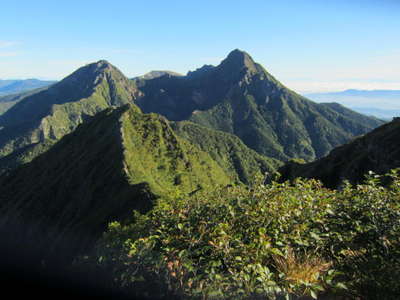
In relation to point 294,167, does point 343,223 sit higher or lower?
higher

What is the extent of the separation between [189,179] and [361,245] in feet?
440

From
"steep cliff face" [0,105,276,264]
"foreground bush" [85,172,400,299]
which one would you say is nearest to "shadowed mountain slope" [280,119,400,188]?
"steep cliff face" [0,105,276,264]

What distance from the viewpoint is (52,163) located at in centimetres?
13700

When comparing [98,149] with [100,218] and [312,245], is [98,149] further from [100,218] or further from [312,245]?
[312,245]

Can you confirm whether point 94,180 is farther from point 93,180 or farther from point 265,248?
point 265,248

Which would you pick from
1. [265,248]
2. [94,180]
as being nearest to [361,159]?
[265,248]

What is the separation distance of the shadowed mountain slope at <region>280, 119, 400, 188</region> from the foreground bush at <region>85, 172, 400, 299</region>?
45957 mm

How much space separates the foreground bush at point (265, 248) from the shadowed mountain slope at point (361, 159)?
151 feet

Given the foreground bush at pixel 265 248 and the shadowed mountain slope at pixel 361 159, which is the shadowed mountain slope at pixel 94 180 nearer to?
the shadowed mountain slope at pixel 361 159

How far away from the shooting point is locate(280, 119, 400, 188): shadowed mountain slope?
53.7 m

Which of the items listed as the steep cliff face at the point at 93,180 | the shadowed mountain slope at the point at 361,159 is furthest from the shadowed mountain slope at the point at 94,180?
the shadowed mountain slope at the point at 361,159

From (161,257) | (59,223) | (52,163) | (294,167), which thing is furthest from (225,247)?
(52,163)

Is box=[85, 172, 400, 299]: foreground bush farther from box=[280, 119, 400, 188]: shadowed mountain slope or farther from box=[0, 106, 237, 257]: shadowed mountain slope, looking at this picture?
box=[0, 106, 237, 257]: shadowed mountain slope

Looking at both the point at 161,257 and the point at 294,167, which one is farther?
the point at 294,167
